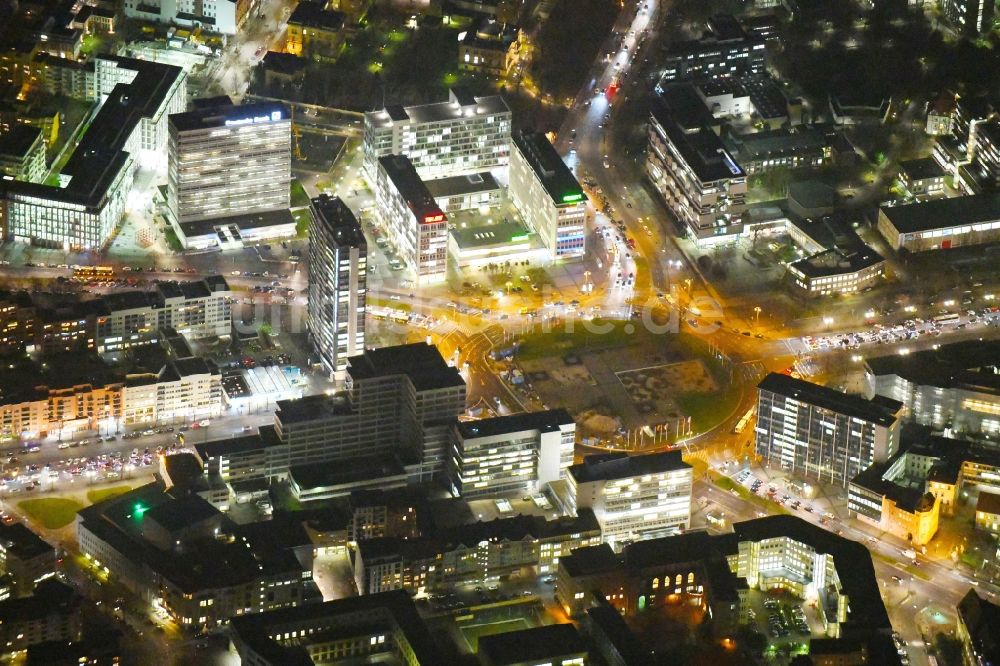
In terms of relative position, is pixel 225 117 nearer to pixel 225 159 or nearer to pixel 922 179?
pixel 225 159

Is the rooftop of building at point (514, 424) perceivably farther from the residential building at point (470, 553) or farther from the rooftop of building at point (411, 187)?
the rooftop of building at point (411, 187)

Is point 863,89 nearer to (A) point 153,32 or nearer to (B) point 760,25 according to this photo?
(B) point 760,25

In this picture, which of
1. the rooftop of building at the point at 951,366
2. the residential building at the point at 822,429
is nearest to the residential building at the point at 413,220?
the residential building at the point at 822,429

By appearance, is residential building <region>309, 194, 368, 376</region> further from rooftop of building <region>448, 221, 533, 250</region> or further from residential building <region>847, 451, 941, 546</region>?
residential building <region>847, 451, 941, 546</region>

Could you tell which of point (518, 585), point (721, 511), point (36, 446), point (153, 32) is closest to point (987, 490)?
point (721, 511)

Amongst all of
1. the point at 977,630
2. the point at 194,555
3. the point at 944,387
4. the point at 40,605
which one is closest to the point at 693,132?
the point at 944,387

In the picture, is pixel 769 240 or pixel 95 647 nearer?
pixel 95 647
